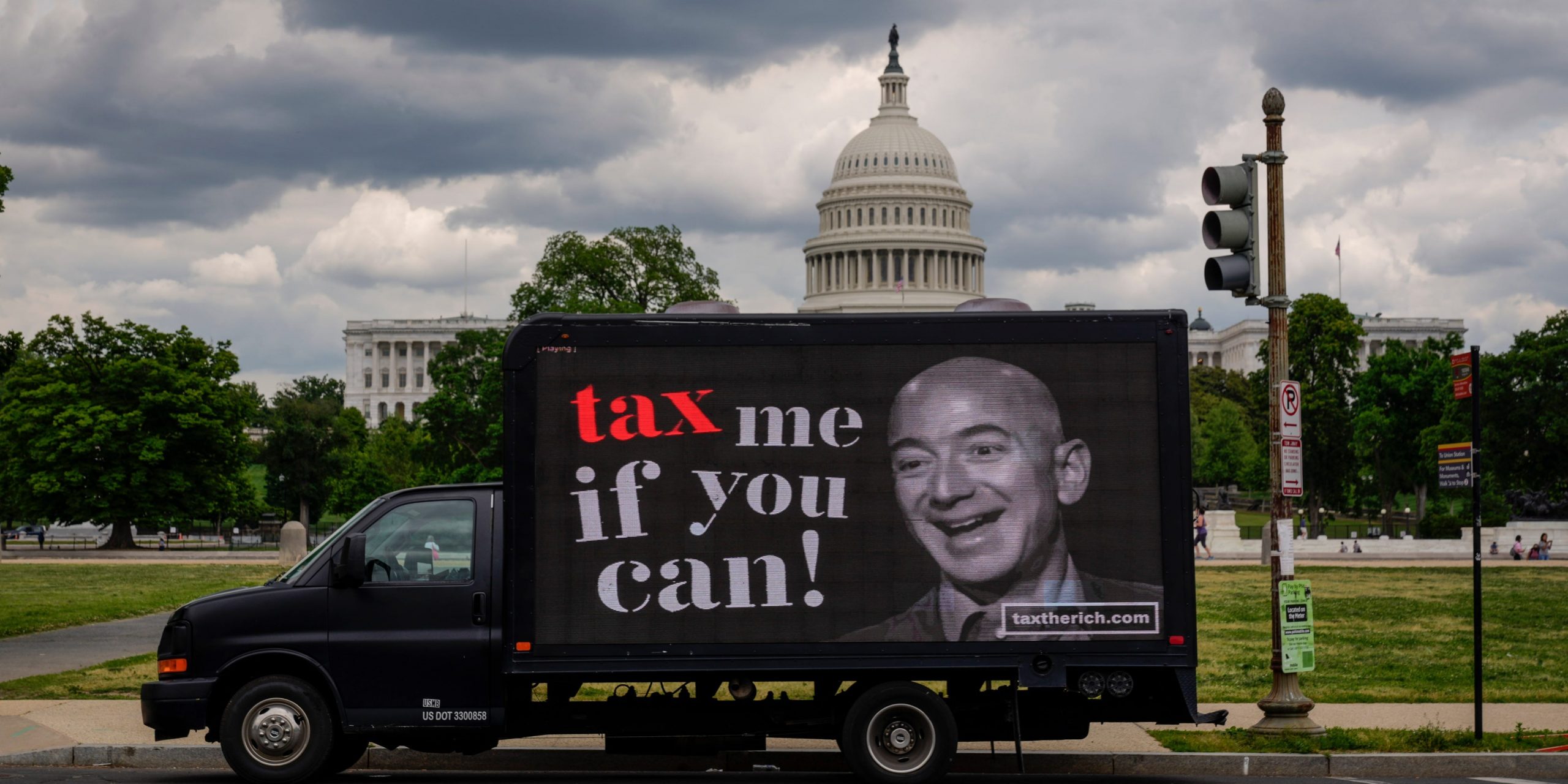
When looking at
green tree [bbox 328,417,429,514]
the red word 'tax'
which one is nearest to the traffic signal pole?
the red word 'tax'

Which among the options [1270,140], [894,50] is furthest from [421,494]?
[894,50]

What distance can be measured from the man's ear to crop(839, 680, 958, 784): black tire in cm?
165

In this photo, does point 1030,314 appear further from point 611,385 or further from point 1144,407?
point 611,385

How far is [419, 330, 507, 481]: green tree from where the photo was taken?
6569cm

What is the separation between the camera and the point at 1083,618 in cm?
1113

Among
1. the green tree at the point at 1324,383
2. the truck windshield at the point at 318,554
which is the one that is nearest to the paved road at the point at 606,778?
the truck windshield at the point at 318,554

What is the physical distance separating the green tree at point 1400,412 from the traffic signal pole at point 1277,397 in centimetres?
6781

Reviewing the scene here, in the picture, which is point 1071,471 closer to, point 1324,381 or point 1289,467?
point 1289,467

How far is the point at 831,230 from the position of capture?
168m

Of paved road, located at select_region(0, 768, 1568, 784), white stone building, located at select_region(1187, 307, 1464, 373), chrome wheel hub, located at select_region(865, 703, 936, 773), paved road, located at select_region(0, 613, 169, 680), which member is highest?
white stone building, located at select_region(1187, 307, 1464, 373)

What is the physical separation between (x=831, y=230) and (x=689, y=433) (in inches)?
6217

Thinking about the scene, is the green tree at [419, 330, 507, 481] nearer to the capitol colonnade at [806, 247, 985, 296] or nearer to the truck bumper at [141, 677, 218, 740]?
the truck bumper at [141, 677, 218, 740]

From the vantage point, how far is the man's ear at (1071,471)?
11.2 metres

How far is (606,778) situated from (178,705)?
311cm
